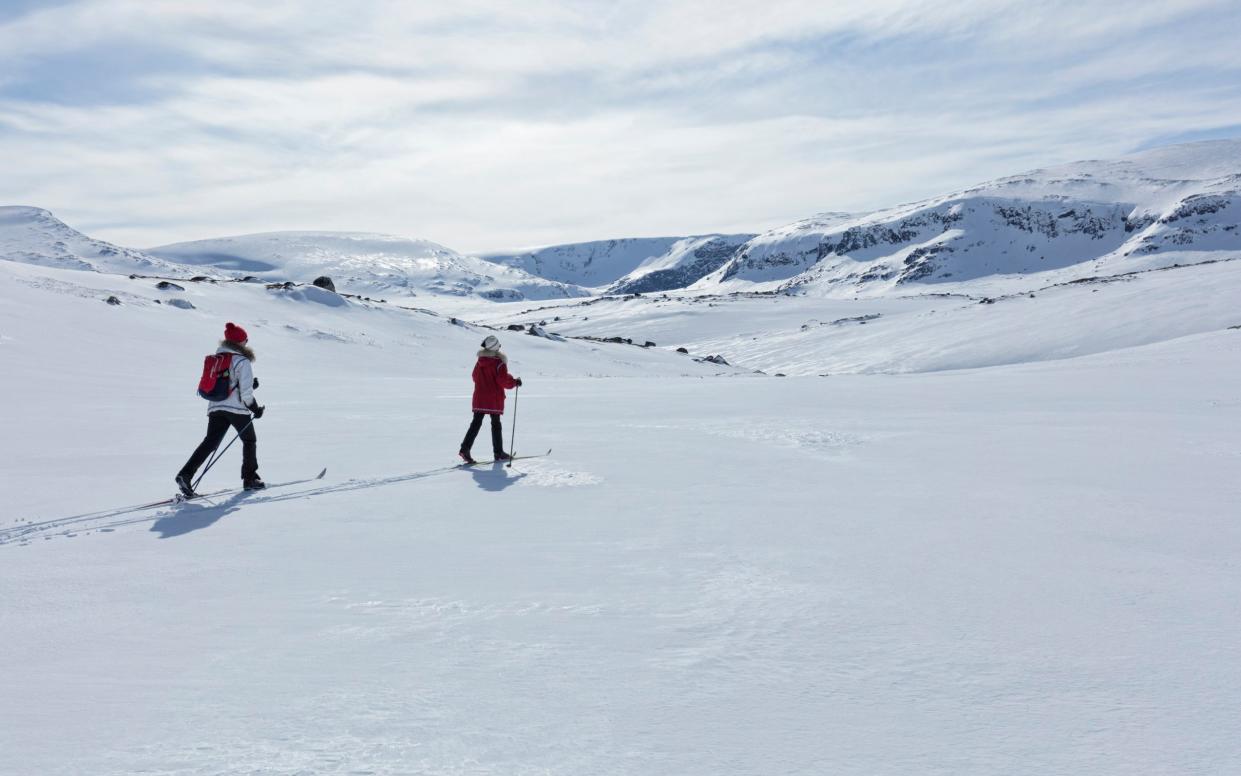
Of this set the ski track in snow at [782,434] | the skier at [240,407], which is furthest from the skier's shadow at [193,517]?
the ski track in snow at [782,434]

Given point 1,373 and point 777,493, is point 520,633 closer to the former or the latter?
point 777,493

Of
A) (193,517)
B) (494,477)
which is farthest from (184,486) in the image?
(494,477)

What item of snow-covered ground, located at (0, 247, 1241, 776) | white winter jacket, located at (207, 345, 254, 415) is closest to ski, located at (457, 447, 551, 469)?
snow-covered ground, located at (0, 247, 1241, 776)

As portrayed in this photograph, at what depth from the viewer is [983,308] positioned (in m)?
52.8

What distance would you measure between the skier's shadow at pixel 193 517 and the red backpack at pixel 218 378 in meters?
1.08

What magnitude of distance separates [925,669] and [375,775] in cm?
250

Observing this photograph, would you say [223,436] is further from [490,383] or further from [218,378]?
[490,383]

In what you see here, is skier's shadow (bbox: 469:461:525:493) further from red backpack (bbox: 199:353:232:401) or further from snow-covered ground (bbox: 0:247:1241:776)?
red backpack (bbox: 199:353:232:401)

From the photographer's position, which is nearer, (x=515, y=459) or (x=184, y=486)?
(x=184, y=486)

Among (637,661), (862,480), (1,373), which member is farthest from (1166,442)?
(1,373)

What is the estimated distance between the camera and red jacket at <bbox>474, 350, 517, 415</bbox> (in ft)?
34.4

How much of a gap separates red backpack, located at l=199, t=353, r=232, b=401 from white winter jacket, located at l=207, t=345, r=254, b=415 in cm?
3

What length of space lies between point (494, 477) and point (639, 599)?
181 inches

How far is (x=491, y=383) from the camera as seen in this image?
1057cm
